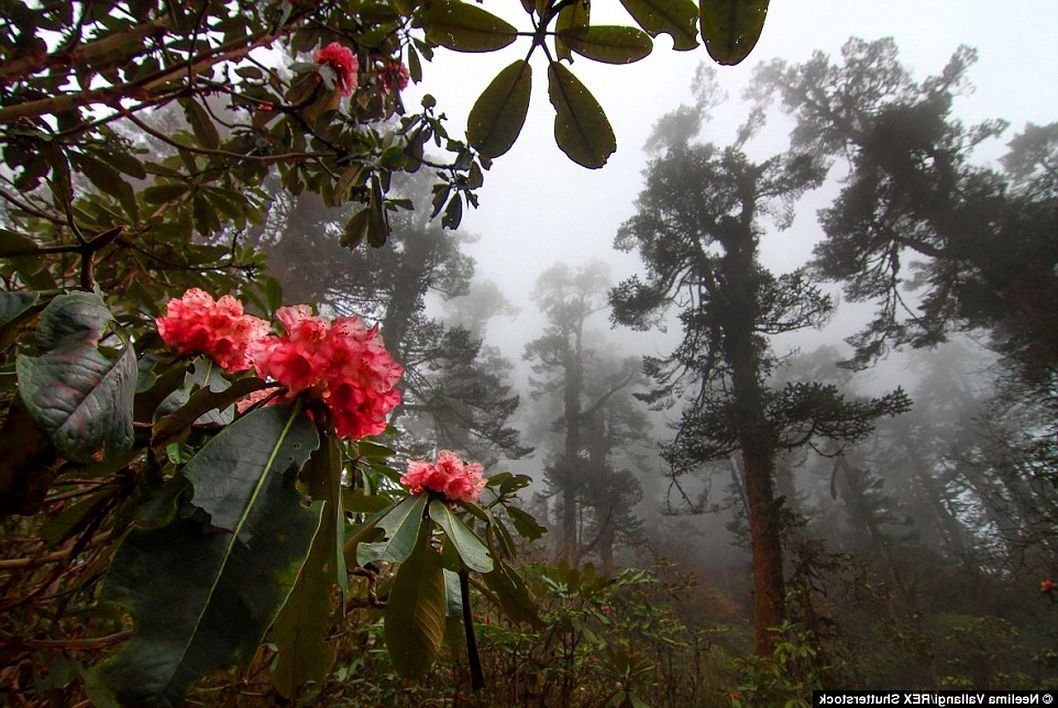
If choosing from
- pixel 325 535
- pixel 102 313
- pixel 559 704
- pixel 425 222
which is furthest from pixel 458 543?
pixel 425 222

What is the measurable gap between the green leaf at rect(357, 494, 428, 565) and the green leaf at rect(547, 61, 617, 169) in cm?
66

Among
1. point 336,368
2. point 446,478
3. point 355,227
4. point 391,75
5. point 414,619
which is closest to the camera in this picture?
point 336,368

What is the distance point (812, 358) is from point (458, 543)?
30.7 metres

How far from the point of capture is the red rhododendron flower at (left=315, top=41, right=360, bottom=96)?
143 cm

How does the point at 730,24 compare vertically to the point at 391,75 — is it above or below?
below

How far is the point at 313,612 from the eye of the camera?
20.5 inches

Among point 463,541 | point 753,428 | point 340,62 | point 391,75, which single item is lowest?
point 463,541

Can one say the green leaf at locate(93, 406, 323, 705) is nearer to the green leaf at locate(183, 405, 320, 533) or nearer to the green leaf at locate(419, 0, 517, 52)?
the green leaf at locate(183, 405, 320, 533)

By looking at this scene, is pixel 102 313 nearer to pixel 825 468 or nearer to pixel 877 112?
pixel 877 112

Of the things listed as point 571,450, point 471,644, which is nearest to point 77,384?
point 471,644

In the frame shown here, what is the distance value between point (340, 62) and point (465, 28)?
1224 millimetres

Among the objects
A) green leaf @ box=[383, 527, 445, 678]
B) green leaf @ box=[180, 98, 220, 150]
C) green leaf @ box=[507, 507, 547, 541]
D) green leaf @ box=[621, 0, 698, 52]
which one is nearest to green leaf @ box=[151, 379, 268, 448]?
green leaf @ box=[383, 527, 445, 678]

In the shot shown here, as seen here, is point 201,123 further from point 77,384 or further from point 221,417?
point 77,384

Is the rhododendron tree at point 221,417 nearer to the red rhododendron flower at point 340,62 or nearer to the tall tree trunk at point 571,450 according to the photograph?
the red rhododendron flower at point 340,62
